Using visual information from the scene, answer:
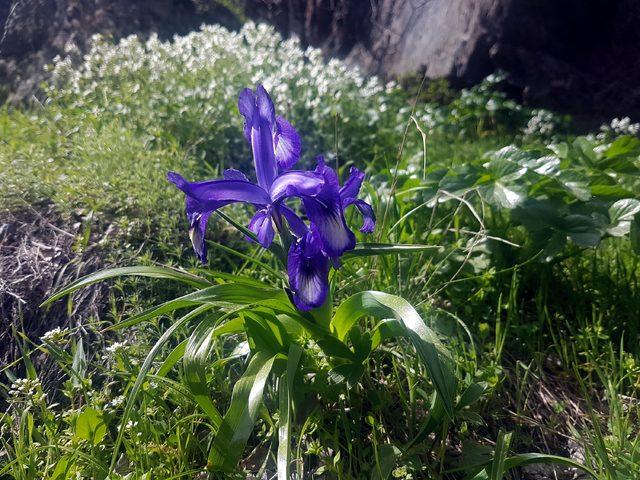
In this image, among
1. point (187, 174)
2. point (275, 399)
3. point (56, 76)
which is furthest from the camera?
point (56, 76)

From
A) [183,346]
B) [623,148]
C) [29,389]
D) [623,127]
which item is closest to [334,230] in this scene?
[183,346]

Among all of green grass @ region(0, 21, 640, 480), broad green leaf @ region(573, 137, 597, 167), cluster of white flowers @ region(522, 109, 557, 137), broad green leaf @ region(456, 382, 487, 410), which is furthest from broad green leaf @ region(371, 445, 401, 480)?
cluster of white flowers @ region(522, 109, 557, 137)

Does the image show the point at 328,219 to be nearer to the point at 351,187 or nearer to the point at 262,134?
the point at 351,187

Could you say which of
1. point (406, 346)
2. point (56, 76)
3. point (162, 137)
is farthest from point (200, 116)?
point (406, 346)

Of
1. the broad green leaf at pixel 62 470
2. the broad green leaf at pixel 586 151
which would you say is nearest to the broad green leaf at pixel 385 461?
the broad green leaf at pixel 62 470

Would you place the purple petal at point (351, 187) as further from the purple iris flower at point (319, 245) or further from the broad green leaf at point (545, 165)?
the broad green leaf at point (545, 165)

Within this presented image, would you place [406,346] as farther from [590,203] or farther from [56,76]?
[56,76]
